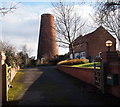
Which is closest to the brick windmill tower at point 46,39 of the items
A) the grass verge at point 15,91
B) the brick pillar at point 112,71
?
the grass verge at point 15,91

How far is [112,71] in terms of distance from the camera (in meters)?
8.63

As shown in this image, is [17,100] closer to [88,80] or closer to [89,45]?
[88,80]

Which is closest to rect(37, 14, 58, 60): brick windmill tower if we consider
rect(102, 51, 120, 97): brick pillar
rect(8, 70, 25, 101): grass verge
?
rect(8, 70, 25, 101): grass verge

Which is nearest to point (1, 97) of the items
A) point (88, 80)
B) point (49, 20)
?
point (88, 80)

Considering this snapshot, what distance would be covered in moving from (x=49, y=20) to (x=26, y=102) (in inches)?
2024

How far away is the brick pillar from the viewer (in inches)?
316

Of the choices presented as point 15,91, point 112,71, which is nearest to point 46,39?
point 15,91

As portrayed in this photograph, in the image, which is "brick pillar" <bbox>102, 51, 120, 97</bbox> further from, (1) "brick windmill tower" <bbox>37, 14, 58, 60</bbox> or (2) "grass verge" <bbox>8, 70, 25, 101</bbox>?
(1) "brick windmill tower" <bbox>37, 14, 58, 60</bbox>

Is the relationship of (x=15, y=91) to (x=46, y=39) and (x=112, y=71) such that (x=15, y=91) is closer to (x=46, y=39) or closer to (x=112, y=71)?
(x=112, y=71)

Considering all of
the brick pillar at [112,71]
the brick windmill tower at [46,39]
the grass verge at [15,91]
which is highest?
the brick windmill tower at [46,39]

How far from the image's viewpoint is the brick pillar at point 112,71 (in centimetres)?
802

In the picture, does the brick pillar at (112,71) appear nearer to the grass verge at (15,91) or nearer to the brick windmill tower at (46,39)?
the grass verge at (15,91)

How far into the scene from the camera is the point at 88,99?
7887 millimetres

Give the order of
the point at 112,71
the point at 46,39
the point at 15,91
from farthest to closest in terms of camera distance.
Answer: the point at 46,39 → the point at 15,91 → the point at 112,71
